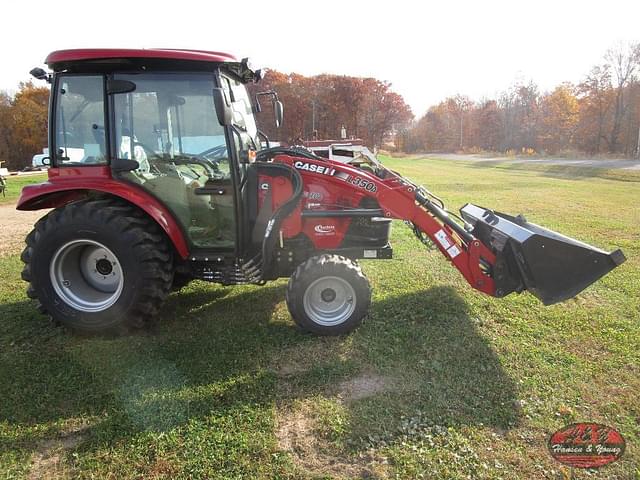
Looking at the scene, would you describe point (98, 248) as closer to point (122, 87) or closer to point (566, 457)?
point (122, 87)

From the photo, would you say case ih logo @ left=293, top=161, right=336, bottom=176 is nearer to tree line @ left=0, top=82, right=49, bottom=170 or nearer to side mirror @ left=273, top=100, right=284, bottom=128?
side mirror @ left=273, top=100, right=284, bottom=128

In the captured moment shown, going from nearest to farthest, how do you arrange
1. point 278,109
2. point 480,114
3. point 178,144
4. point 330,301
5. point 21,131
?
point 178,144 → point 330,301 → point 278,109 → point 21,131 → point 480,114

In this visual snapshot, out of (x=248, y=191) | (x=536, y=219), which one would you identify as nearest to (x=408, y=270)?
(x=248, y=191)

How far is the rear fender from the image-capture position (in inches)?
159

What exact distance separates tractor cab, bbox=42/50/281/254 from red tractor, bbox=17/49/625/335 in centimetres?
1

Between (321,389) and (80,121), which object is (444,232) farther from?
(80,121)

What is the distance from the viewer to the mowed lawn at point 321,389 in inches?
106

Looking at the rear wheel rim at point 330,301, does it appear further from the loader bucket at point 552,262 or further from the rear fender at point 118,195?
the loader bucket at point 552,262

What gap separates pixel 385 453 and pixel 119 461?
5.13 feet

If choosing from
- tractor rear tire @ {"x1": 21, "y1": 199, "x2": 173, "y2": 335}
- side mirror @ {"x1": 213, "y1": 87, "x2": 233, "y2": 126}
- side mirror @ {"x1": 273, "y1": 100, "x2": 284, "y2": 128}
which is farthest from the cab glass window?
side mirror @ {"x1": 273, "y1": 100, "x2": 284, "y2": 128}

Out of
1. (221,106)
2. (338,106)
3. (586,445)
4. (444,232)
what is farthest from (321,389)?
(338,106)

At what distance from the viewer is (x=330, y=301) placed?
4.28 metres

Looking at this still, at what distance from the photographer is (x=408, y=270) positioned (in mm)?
6219

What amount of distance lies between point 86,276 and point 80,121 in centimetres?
145
